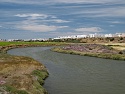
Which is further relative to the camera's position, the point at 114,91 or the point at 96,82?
the point at 96,82

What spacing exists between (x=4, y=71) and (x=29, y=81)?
8.58 m

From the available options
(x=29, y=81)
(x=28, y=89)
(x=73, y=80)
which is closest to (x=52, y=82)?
(x=73, y=80)

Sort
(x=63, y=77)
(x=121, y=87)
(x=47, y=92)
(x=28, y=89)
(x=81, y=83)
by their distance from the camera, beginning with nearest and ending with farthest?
(x=28, y=89) → (x=47, y=92) → (x=121, y=87) → (x=81, y=83) → (x=63, y=77)

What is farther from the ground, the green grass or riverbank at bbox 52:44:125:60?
the green grass

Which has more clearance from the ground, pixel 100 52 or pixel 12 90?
pixel 12 90

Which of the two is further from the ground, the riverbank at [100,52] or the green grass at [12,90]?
the green grass at [12,90]

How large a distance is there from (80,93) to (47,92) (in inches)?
154

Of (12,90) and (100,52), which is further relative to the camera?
(100,52)

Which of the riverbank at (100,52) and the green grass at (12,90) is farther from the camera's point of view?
the riverbank at (100,52)

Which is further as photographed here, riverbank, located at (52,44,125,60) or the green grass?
riverbank, located at (52,44,125,60)

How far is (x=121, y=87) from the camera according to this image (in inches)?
1316

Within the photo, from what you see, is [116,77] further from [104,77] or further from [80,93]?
[80,93]

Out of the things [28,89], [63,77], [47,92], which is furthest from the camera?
[63,77]

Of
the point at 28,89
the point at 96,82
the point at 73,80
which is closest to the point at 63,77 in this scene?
the point at 73,80
